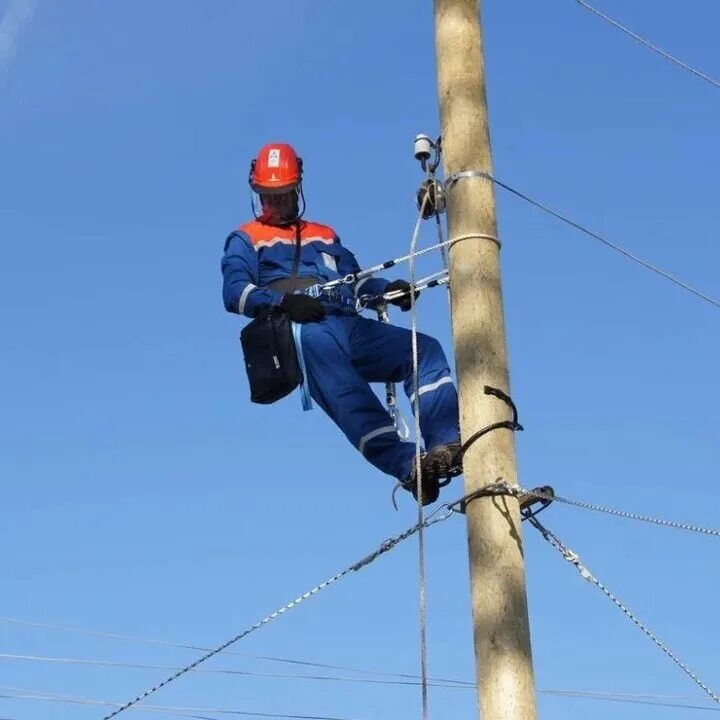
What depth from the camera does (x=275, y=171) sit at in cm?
810

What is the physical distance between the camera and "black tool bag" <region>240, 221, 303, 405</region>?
732 cm

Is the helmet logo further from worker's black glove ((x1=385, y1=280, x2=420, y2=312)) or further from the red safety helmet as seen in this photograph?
worker's black glove ((x1=385, y1=280, x2=420, y2=312))

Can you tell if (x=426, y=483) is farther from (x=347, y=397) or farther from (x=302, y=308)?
(x=302, y=308)

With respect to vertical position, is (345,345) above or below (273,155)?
below

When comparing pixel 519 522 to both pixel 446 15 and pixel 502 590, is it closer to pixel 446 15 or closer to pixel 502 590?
pixel 502 590

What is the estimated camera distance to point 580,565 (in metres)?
6.03

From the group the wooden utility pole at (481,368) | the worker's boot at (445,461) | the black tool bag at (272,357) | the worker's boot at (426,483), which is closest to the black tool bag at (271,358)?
the black tool bag at (272,357)

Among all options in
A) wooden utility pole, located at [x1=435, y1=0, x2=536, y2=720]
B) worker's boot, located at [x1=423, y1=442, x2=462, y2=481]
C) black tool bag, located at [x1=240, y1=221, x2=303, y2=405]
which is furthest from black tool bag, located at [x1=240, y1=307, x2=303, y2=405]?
wooden utility pole, located at [x1=435, y1=0, x2=536, y2=720]

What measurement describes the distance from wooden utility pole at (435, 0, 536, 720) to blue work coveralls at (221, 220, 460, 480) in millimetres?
658

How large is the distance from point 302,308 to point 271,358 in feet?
0.86

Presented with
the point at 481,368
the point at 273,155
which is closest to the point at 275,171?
the point at 273,155

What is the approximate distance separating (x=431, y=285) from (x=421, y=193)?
415 mm

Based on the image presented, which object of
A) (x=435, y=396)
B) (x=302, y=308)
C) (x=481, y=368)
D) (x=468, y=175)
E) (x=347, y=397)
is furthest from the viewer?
(x=302, y=308)

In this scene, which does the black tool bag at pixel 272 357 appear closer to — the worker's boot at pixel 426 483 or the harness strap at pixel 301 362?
the harness strap at pixel 301 362
